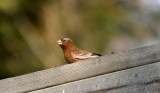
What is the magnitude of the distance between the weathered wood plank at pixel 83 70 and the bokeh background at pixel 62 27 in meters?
6.37

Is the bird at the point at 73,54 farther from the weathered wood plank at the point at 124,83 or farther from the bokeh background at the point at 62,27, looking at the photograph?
the bokeh background at the point at 62,27

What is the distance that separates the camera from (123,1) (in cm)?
995

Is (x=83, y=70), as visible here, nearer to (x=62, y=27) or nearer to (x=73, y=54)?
(x=73, y=54)

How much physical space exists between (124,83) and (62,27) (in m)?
7.46

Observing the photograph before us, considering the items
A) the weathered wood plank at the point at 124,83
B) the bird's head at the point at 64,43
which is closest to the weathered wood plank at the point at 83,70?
the weathered wood plank at the point at 124,83

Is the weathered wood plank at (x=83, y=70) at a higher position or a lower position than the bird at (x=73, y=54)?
higher

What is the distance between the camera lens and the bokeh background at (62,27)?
8.96 meters

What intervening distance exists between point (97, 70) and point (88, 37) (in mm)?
7185

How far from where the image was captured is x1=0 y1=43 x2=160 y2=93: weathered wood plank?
6.57 feet

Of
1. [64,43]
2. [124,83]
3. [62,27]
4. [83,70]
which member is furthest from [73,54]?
[62,27]

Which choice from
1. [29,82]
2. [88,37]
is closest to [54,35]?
[88,37]

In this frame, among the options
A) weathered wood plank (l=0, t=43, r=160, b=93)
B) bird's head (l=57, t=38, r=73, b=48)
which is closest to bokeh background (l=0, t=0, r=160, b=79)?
bird's head (l=57, t=38, r=73, b=48)

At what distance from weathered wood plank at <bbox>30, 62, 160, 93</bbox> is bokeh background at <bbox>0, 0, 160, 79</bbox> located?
6563mm

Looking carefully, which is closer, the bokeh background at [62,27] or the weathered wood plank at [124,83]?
the weathered wood plank at [124,83]
